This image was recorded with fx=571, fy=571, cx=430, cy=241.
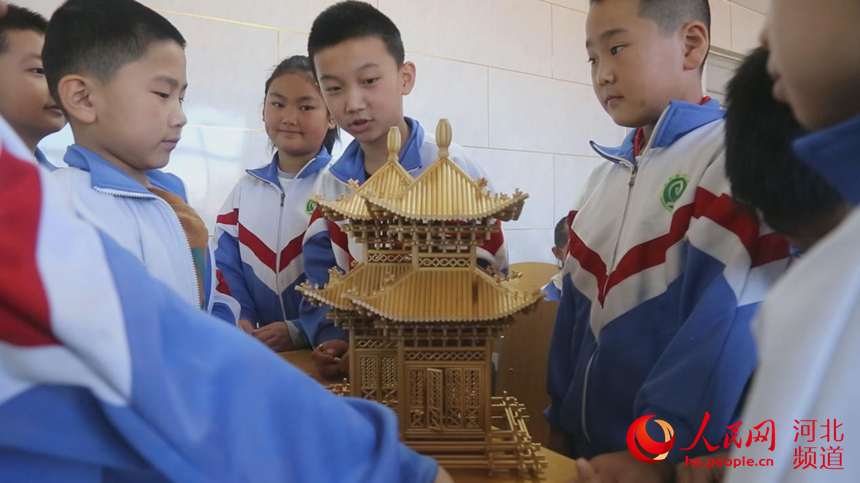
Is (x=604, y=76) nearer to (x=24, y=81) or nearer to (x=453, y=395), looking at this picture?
(x=453, y=395)

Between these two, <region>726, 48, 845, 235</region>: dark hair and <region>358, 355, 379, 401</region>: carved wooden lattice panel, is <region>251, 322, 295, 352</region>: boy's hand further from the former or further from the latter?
<region>726, 48, 845, 235</region>: dark hair

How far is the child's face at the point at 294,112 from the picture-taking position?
1.37 m

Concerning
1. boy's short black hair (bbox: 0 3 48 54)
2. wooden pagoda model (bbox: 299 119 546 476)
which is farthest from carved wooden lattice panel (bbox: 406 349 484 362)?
boy's short black hair (bbox: 0 3 48 54)

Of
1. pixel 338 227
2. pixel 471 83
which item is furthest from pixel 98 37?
pixel 471 83

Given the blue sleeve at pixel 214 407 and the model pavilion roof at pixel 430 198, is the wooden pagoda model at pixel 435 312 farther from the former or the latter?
the blue sleeve at pixel 214 407

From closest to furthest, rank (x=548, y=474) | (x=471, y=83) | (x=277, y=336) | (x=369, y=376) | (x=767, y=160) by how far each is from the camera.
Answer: (x=767, y=160) < (x=548, y=474) < (x=369, y=376) < (x=277, y=336) < (x=471, y=83)

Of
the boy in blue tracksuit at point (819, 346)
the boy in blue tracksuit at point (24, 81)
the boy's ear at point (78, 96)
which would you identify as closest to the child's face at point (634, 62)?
the boy in blue tracksuit at point (819, 346)

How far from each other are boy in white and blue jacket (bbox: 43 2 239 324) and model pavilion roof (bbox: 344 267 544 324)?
26 cm

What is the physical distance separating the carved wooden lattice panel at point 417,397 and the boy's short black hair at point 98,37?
553 mm

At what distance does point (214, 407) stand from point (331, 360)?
65cm

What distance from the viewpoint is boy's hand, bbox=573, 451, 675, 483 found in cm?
59

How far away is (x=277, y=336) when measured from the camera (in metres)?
1.20

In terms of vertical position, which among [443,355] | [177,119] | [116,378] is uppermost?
[177,119]

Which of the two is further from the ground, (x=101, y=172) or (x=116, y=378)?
(x=101, y=172)
